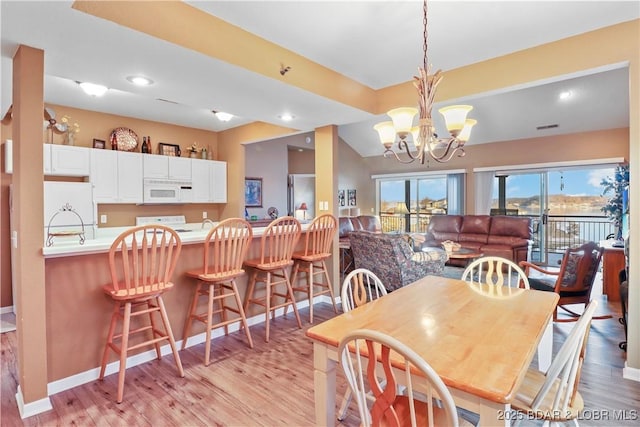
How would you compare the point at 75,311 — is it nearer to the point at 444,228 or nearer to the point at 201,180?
the point at 201,180

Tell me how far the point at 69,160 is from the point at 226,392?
351 centimetres

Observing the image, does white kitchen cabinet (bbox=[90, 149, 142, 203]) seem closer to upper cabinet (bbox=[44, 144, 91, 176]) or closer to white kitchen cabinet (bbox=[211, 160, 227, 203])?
upper cabinet (bbox=[44, 144, 91, 176])

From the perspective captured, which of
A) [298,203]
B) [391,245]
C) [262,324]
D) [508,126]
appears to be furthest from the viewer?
[298,203]

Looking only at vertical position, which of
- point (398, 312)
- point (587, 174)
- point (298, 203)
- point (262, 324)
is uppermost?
point (587, 174)

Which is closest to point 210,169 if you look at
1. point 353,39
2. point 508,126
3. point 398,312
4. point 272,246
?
point 272,246

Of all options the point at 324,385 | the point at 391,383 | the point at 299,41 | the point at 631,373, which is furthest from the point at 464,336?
the point at 299,41

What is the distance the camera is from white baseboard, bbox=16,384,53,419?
204 centimetres

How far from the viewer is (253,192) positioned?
6.52 meters

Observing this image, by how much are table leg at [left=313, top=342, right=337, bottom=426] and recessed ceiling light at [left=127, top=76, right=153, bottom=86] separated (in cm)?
242

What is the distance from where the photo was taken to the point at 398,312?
175 centimetres

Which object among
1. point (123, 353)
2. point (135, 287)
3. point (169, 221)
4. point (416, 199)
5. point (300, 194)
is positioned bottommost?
point (123, 353)

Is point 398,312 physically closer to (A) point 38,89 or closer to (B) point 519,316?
(B) point 519,316

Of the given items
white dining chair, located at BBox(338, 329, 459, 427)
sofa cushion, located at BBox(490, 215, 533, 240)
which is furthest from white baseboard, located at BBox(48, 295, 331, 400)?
sofa cushion, located at BBox(490, 215, 533, 240)

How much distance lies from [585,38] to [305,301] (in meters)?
3.65
